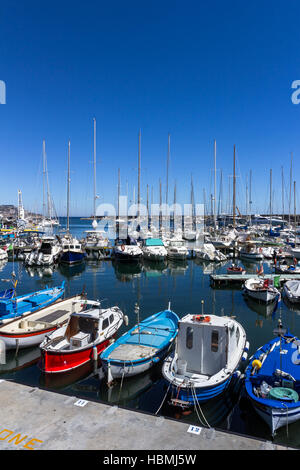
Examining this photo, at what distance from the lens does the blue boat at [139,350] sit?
1306 cm

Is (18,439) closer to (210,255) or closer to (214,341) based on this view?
(214,341)

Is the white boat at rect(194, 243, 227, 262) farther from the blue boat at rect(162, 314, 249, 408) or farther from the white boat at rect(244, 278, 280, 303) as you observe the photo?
the blue boat at rect(162, 314, 249, 408)

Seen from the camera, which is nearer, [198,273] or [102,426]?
[102,426]

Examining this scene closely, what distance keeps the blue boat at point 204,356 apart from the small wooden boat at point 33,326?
762 centimetres

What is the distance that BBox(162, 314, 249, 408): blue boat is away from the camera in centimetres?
1145

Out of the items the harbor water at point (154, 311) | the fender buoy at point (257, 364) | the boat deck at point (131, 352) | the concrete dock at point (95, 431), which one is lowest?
the harbor water at point (154, 311)

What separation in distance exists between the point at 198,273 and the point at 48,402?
32.5m

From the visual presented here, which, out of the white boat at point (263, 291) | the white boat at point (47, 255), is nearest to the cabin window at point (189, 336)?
the white boat at point (263, 291)

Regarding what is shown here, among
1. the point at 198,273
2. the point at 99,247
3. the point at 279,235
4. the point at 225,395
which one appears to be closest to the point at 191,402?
the point at 225,395

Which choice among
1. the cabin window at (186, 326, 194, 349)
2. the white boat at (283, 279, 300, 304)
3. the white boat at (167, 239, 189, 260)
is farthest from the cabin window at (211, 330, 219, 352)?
the white boat at (167, 239, 189, 260)

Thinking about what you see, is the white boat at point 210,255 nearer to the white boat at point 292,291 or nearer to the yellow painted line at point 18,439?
the white boat at point 292,291
